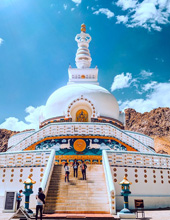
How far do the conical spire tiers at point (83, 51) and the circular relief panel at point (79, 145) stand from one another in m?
13.9

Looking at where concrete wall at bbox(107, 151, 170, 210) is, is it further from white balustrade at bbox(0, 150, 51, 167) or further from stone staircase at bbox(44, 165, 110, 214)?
white balustrade at bbox(0, 150, 51, 167)

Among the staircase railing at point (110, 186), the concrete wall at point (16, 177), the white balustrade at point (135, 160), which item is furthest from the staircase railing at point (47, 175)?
the white balustrade at point (135, 160)

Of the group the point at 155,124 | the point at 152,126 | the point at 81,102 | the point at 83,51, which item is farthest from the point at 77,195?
the point at 155,124

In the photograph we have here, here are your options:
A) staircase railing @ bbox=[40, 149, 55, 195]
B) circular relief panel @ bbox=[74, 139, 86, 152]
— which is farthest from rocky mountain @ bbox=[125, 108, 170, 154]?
staircase railing @ bbox=[40, 149, 55, 195]

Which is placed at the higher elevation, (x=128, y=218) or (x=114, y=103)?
(x=114, y=103)

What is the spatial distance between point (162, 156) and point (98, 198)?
524 centimetres

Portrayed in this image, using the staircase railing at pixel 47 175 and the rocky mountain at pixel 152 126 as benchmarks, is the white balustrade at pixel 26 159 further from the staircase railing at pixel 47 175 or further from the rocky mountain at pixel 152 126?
the rocky mountain at pixel 152 126

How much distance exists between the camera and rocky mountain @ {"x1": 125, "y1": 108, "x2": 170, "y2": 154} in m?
65.7

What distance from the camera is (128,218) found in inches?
412

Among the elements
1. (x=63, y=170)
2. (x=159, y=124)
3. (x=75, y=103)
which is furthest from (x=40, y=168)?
(x=159, y=124)

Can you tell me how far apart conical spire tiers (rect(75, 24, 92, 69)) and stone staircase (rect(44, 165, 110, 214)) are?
18.5 metres

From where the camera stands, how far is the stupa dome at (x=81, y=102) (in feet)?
73.9

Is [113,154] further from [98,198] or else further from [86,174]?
[98,198]

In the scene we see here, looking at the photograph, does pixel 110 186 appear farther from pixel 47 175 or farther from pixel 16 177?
pixel 16 177
